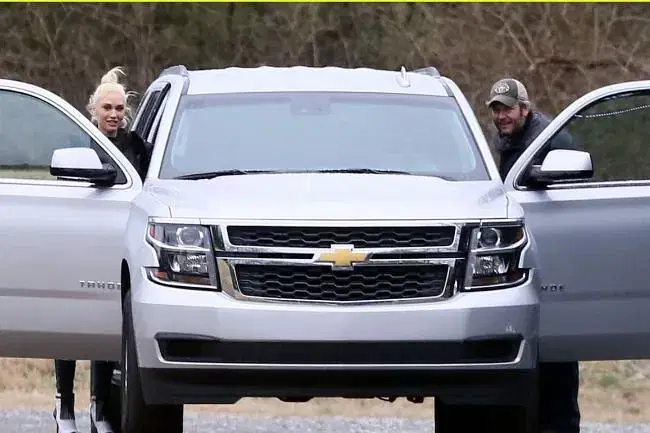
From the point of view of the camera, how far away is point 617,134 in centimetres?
977

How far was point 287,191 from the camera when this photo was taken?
8188mm

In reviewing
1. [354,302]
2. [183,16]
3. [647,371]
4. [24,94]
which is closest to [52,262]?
[24,94]

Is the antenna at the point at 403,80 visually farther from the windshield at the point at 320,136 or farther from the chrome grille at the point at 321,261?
the chrome grille at the point at 321,261

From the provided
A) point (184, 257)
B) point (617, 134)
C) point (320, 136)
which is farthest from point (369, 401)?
point (184, 257)

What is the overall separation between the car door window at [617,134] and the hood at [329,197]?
1169 millimetres

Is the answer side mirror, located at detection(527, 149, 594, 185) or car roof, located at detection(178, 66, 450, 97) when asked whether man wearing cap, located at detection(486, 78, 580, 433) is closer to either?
car roof, located at detection(178, 66, 450, 97)

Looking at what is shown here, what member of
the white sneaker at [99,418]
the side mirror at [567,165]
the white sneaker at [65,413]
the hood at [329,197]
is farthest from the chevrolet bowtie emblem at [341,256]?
the white sneaker at [65,413]

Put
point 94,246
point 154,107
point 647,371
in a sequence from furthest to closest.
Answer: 1. point 647,371
2. point 154,107
3. point 94,246

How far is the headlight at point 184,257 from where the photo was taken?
7910 mm

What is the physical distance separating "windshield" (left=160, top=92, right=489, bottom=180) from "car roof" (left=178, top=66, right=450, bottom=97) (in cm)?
5

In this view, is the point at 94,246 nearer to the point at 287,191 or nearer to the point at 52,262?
the point at 52,262

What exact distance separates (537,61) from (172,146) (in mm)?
22843

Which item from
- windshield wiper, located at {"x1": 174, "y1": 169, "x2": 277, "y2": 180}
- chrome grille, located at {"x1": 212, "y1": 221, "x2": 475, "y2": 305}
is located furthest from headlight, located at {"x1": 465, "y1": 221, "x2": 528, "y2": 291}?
windshield wiper, located at {"x1": 174, "y1": 169, "x2": 277, "y2": 180}

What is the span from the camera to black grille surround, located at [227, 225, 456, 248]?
7875 mm
